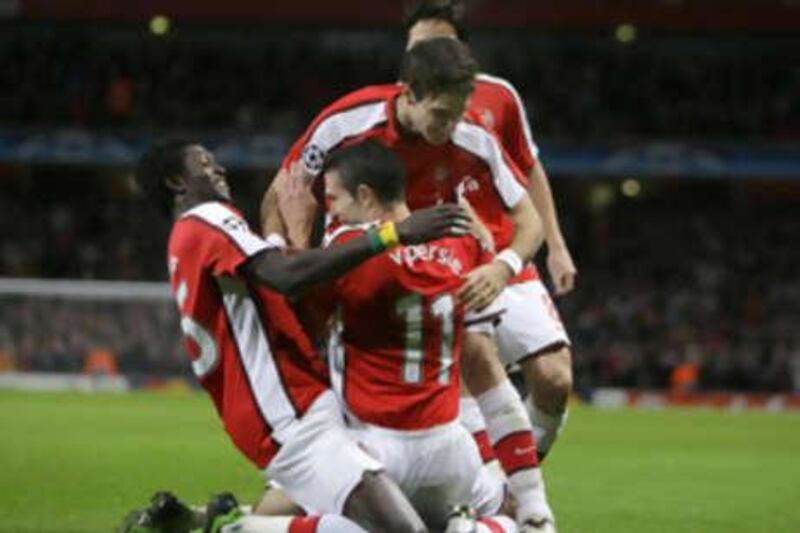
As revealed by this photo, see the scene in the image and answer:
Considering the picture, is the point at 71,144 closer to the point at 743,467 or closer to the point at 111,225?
the point at 111,225

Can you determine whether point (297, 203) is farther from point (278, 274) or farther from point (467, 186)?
point (278, 274)

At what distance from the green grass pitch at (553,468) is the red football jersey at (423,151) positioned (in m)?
1.92

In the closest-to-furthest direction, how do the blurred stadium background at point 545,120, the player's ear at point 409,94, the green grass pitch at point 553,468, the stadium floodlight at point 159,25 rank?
the player's ear at point 409,94, the green grass pitch at point 553,468, the blurred stadium background at point 545,120, the stadium floodlight at point 159,25

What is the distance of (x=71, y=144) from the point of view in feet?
92.7

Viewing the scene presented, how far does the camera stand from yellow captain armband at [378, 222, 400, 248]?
5.05m

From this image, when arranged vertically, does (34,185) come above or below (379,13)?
below

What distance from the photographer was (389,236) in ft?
16.6

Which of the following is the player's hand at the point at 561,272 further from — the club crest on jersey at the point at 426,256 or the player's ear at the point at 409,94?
the club crest on jersey at the point at 426,256

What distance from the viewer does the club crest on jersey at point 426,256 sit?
5.35 m

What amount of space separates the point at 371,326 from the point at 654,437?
9.71 m

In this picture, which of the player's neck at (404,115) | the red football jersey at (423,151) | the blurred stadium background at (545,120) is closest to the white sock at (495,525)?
the red football jersey at (423,151)

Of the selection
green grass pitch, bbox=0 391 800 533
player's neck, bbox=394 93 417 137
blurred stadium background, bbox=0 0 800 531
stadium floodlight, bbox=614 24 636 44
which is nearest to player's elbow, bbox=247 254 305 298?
player's neck, bbox=394 93 417 137

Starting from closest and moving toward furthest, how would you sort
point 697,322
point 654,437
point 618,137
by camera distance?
1. point 654,437
2. point 697,322
3. point 618,137

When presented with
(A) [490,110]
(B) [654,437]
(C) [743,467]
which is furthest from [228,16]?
(A) [490,110]
